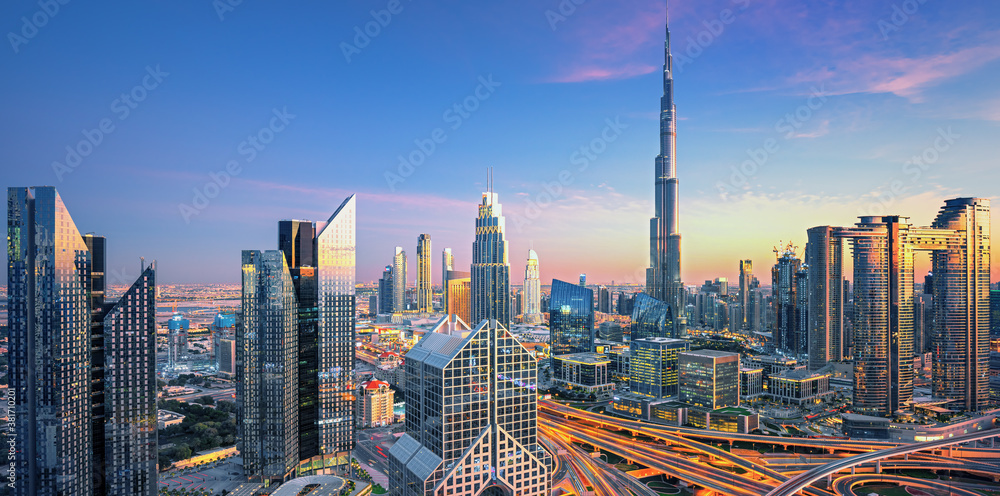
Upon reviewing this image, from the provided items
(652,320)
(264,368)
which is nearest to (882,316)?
(652,320)

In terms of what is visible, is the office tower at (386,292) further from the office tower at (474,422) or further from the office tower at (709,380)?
the office tower at (474,422)

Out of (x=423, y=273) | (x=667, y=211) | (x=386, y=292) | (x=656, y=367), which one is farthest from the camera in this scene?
(x=386, y=292)

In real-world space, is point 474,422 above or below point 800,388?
above

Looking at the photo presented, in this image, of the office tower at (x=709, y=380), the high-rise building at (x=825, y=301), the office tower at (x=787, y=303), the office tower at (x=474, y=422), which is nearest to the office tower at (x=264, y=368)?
the office tower at (x=474, y=422)

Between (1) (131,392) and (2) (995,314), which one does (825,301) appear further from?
(1) (131,392)

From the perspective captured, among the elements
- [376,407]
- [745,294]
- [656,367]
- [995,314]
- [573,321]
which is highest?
[995,314]

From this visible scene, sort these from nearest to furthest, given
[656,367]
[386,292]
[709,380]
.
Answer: [709,380] < [656,367] < [386,292]

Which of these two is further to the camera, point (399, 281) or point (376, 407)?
point (399, 281)

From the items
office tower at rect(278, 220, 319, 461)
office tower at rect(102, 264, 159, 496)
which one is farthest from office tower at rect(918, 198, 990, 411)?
office tower at rect(102, 264, 159, 496)
